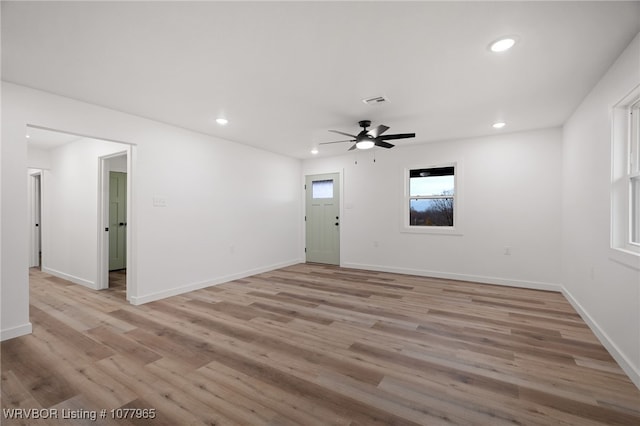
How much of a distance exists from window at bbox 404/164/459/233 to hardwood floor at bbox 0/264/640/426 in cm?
184

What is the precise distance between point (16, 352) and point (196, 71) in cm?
307

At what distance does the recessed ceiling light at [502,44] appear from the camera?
2172mm

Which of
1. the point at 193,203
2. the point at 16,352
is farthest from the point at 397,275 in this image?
the point at 16,352

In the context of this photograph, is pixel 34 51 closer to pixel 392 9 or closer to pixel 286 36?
pixel 286 36

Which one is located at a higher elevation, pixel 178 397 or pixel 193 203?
pixel 193 203

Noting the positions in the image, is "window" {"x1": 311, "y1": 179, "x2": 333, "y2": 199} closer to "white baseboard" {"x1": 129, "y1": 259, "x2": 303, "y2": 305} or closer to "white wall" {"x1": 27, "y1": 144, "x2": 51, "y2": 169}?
"white baseboard" {"x1": 129, "y1": 259, "x2": 303, "y2": 305}

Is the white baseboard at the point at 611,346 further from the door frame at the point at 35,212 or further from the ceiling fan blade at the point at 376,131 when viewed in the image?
the door frame at the point at 35,212

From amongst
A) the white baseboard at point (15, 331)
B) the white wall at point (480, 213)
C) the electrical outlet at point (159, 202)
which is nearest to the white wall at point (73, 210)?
the electrical outlet at point (159, 202)

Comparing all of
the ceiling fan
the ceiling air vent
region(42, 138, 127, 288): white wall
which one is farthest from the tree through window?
region(42, 138, 127, 288): white wall

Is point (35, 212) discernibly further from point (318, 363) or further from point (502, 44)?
point (502, 44)

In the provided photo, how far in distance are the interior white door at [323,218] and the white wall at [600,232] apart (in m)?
4.18

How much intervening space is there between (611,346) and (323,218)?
5.23 meters

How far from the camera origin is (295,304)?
391cm

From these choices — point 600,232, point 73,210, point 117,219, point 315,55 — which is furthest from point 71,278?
point 600,232
